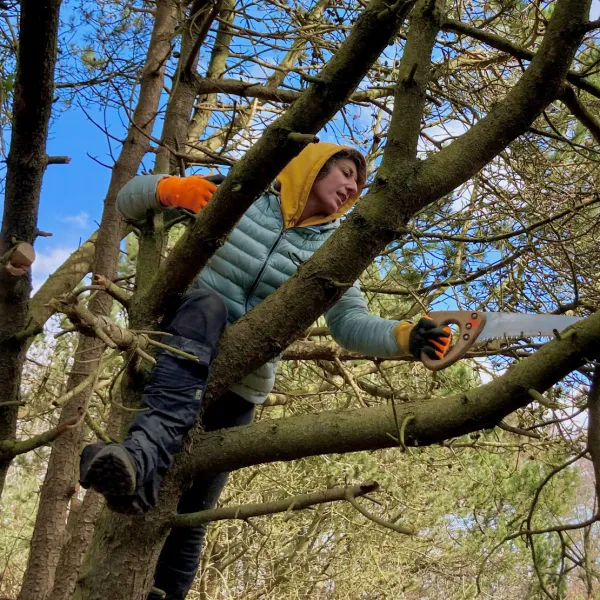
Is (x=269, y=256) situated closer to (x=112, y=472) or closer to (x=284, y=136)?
(x=284, y=136)

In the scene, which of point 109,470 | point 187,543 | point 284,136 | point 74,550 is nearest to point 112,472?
point 109,470

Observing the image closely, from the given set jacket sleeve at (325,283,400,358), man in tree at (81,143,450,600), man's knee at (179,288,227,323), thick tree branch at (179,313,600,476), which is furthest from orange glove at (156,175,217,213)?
thick tree branch at (179,313,600,476)

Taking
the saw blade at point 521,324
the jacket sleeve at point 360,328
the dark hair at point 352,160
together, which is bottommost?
the jacket sleeve at point 360,328

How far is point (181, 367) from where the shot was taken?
1628 millimetres

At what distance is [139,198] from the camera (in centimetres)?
193

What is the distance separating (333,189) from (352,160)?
6.6 inches

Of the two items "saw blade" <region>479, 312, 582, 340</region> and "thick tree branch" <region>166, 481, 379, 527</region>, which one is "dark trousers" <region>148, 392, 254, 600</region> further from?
"saw blade" <region>479, 312, 582, 340</region>

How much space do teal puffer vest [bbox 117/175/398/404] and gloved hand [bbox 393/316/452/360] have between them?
0.09 m

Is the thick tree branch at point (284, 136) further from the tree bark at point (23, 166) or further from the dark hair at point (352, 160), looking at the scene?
the dark hair at point (352, 160)

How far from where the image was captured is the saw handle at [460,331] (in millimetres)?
1812

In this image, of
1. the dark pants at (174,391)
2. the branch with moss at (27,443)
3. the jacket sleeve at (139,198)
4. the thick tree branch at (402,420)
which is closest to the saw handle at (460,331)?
the thick tree branch at (402,420)

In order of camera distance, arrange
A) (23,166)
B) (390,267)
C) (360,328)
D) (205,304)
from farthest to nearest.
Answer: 1. (390,267)
2. (360,328)
3. (23,166)
4. (205,304)

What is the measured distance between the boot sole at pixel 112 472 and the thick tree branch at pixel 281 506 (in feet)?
0.73

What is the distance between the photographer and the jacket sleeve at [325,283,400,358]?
205cm
